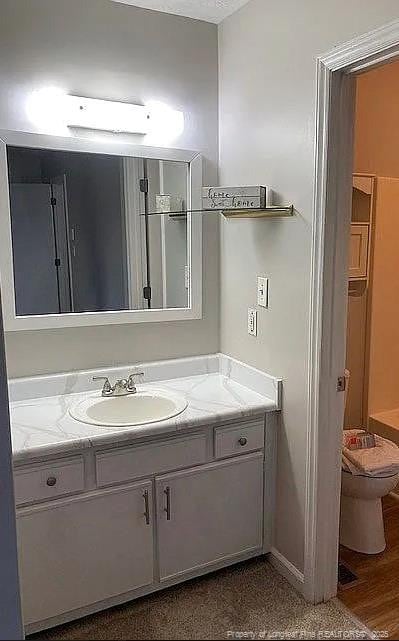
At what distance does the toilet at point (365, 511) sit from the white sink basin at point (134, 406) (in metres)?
0.90

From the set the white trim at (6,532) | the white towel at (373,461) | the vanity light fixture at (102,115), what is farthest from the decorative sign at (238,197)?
the white trim at (6,532)

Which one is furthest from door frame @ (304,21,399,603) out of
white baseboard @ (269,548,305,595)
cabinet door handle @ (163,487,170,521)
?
cabinet door handle @ (163,487,170,521)

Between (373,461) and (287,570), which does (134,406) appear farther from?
(373,461)

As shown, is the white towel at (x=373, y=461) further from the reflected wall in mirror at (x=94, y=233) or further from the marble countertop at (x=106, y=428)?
the reflected wall in mirror at (x=94, y=233)

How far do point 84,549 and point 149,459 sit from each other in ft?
1.26

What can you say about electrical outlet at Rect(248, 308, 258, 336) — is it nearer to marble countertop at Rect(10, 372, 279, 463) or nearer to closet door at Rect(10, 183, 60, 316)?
marble countertop at Rect(10, 372, 279, 463)

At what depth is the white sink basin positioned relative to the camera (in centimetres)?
209

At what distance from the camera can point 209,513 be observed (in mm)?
2016

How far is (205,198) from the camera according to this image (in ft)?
7.14

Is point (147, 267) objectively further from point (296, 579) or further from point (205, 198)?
point (296, 579)

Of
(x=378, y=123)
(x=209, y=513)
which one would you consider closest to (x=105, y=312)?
(x=209, y=513)

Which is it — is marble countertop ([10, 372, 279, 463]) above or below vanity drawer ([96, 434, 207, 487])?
above

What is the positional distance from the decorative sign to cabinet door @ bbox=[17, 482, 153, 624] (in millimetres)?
1154

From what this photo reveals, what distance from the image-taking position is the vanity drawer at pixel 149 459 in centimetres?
180
